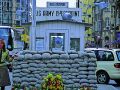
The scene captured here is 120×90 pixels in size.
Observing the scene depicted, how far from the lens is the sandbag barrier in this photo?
13.2m

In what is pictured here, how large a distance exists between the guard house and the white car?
212cm

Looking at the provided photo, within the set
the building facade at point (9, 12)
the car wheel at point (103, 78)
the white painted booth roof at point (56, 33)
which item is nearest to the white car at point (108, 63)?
the car wheel at point (103, 78)

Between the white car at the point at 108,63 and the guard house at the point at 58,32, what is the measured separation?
A: 212cm

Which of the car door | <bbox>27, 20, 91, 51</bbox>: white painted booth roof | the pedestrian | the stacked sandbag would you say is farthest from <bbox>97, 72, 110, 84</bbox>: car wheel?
the stacked sandbag

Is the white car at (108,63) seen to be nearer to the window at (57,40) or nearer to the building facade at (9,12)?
the window at (57,40)

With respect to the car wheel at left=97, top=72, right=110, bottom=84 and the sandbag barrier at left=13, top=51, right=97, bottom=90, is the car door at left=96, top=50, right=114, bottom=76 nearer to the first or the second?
the car wheel at left=97, top=72, right=110, bottom=84

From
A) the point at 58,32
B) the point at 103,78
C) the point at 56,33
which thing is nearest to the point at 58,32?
the point at 58,32

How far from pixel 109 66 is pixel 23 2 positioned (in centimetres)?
8678

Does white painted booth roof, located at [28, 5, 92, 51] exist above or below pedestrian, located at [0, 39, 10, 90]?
above

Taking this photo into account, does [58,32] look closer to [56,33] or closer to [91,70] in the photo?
[56,33]

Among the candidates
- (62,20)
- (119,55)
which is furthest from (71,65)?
(119,55)

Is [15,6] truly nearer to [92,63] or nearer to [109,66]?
[109,66]

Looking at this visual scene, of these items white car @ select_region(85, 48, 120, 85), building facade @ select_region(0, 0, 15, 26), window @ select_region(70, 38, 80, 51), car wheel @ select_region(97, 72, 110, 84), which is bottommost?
car wheel @ select_region(97, 72, 110, 84)

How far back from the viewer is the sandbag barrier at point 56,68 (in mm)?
13156
